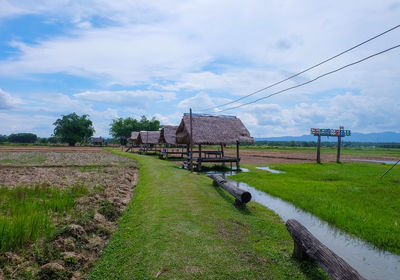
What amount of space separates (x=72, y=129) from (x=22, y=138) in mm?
34526

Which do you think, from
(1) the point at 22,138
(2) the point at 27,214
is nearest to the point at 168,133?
(2) the point at 27,214

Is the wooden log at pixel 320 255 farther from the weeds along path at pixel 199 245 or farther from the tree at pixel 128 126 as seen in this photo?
the tree at pixel 128 126

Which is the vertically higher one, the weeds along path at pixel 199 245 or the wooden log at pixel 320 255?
the wooden log at pixel 320 255

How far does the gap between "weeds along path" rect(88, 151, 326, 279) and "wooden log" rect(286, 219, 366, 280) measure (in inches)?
12.3

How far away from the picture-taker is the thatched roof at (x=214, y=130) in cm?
1687

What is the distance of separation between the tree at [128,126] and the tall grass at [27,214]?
57.1m

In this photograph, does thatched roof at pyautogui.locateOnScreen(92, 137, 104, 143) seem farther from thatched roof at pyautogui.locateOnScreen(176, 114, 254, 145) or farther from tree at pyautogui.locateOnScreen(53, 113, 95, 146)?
thatched roof at pyautogui.locateOnScreen(176, 114, 254, 145)

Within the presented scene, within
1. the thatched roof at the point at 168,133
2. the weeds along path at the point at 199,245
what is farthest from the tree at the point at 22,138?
the weeds along path at the point at 199,245

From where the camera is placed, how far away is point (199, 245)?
14.9 feet

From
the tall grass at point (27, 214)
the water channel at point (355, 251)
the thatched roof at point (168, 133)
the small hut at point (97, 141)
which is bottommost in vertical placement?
the water channel at point (355, 251)

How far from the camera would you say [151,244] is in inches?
180

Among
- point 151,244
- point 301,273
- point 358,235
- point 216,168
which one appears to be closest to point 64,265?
point 151,244

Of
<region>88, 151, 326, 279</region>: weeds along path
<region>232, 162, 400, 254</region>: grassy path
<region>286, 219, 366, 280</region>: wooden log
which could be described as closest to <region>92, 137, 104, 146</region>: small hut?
<region>232, 162, 400, 254</region>: grassy path

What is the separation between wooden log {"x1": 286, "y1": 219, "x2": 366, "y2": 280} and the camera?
121 inches
